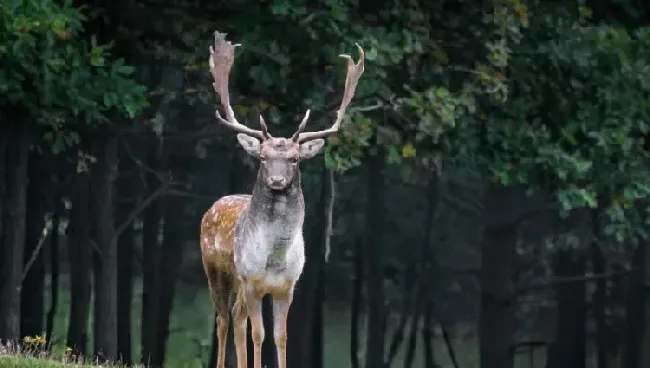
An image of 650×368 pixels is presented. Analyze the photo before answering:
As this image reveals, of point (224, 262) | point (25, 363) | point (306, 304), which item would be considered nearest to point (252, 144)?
point (224, 262)

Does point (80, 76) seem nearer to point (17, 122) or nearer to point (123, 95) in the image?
point (123, 95)

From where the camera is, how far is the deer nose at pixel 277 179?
8.85m

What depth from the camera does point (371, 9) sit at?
50.6 ft

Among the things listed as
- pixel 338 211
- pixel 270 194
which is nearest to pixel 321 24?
pixel 270 194

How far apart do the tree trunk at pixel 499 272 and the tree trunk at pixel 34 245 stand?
6.44 meters

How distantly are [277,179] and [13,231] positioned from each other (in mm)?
8121

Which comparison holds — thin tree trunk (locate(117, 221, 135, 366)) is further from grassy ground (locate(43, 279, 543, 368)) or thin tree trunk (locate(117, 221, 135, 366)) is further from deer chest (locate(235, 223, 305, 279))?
deer chest (locate(235, 223, 305, 279))

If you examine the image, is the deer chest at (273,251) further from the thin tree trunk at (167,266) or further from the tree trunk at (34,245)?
the thin tree trunk at (167,266)

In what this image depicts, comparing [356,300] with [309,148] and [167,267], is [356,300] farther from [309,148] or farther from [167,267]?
[309,148]

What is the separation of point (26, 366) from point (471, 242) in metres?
15.4

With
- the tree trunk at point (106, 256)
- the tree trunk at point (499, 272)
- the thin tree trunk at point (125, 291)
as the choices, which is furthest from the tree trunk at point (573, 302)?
the tree trunk at point (106, 256)

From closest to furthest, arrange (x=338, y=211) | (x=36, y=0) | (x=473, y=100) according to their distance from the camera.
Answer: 1. (x=36, y=0)
2. (x=473, y=100)
3. (x=338, y=211)

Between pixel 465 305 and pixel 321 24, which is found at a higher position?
pixel 321 24

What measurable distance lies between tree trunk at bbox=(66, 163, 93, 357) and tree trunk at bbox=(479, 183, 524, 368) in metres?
5.82
